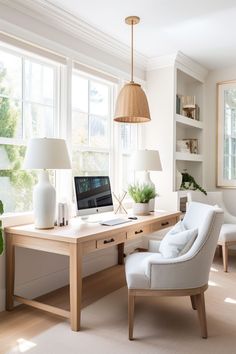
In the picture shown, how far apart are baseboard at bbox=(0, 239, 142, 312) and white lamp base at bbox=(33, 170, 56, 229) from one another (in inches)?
25.4

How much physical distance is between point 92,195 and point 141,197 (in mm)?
628

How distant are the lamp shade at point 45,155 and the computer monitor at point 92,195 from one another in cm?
A: 45

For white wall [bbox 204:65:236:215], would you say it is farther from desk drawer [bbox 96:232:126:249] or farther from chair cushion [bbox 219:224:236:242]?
desk drawer [bbox 96:232:126:249]

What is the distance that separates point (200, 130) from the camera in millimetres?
Result: 5008

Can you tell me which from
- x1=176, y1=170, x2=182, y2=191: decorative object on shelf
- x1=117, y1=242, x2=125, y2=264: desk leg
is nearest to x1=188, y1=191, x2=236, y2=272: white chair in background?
x1=176, y1=170, x2=182, y2=191: decorative object on shelf

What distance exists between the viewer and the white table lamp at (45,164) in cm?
256

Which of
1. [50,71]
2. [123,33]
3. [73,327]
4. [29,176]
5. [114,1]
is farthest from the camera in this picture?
[123,33]

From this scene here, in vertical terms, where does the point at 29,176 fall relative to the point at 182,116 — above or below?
below

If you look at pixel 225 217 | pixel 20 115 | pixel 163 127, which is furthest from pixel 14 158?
pixel 225 217

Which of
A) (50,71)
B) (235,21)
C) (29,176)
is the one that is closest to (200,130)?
(235,21)

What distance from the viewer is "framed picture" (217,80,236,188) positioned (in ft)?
15.8

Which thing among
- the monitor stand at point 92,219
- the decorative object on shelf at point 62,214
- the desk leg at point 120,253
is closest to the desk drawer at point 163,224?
the monitor stand at point 92,219

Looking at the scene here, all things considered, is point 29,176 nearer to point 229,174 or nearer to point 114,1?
point 114,1

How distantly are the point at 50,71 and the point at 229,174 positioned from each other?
2960mm
